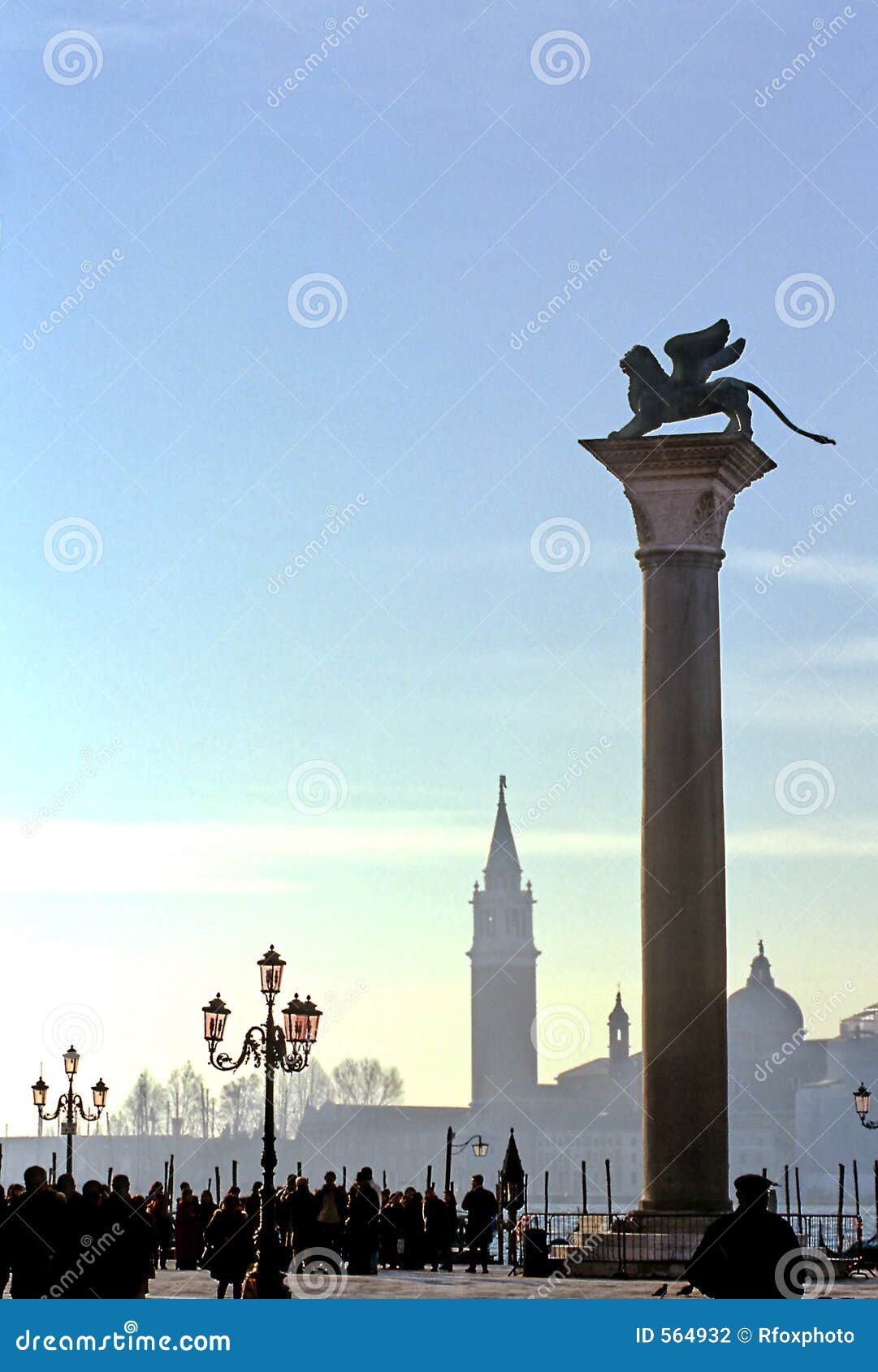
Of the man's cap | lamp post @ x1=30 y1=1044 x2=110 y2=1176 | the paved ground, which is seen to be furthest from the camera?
lamp post @ x1=30 y1=1044 x2=110 y2=1176

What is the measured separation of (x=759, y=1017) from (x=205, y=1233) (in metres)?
143

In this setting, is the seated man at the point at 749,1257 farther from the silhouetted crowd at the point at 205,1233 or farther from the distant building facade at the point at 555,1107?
the distant building facade at the point at 555,1107

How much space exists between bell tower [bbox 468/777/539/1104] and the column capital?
135956 millimetres

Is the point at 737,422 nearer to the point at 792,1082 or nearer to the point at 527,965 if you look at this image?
the point at 527,965

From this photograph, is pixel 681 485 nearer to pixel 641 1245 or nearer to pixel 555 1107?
pixel 641 1245

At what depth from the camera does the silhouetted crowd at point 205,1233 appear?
1266 cm

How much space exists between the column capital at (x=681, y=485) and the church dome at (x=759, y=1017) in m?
139

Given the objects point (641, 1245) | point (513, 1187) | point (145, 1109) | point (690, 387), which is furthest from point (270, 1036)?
point (145, 1109)

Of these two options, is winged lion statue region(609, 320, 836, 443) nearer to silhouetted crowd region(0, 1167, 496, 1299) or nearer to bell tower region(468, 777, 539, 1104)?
silhouetted crowd region(0, 1167, 496, 1299)

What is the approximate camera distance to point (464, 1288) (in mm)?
21047

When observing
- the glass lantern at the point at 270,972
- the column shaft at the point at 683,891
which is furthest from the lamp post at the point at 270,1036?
the column shaft at the point at 683,891

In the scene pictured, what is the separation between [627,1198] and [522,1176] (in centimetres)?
12964

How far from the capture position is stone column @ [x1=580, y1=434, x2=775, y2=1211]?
20531 mm

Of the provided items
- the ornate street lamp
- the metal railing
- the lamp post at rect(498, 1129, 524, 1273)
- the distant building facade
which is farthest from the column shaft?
the distant building facade
